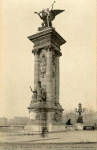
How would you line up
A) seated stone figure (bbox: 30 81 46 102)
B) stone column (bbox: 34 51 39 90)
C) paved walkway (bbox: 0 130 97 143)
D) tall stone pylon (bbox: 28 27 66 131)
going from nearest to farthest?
paved walkway (bbox: 0 130 97 143)
tall stone pylon (bbox: 28 27 66 131)
seated stone figure (bbox: 30 81 46 102)
stone column (bbox: 34 51 39 90)

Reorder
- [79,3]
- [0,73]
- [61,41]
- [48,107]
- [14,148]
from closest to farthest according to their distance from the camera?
1. [14,148]
2. [0,73]
3. [79,3]
4. [48,107]
5. [61,41]

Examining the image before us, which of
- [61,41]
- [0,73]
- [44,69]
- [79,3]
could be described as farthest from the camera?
[61,41]

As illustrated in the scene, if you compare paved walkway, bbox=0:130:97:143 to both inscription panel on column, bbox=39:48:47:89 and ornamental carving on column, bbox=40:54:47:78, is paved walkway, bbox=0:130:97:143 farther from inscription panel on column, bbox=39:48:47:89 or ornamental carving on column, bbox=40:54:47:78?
ornamental carving on column, bbox=40:54:47:78

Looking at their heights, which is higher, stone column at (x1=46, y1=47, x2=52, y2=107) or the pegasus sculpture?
the pegasus sculpture

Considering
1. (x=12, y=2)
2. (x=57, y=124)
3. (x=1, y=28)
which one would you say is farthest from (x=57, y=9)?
(x=57, y=124)

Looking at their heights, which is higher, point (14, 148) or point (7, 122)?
point (7, 122)

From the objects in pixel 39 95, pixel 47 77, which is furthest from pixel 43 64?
pixel 39 95

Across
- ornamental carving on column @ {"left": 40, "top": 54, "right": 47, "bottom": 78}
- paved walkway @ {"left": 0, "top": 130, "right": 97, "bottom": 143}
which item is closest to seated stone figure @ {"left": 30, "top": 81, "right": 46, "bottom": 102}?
ornamental carving on column @ {"left": 40, "top": 54, "right": 47, "bottom": 78}

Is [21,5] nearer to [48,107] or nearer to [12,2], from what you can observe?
[12,2]
